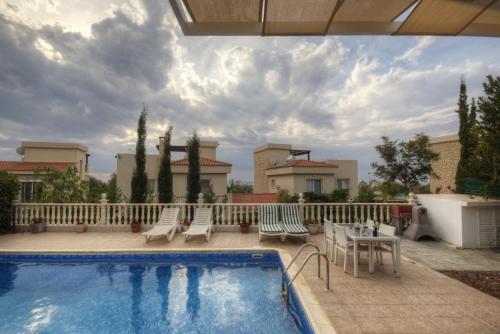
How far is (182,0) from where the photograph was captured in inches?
89.4

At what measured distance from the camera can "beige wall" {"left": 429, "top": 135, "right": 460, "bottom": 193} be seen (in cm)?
1730

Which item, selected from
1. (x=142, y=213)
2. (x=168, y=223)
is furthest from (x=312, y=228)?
(x=142, y=213)

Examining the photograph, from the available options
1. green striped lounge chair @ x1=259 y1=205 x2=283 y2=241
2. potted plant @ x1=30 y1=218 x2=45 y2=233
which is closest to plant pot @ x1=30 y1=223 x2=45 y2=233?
potted plant @ x1=30 y1=218 x2=45 y2=233

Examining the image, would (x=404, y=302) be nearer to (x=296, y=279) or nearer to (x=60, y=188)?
(x=296, y=279)

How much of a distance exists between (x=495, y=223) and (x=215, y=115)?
16627mm

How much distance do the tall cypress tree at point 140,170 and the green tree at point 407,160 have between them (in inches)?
581

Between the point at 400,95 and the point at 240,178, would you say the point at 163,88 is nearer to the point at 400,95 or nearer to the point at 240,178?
the point at 400,95

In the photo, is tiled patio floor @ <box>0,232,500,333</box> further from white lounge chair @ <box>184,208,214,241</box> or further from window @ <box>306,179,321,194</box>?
window @ <box>306,179,321,194</box>

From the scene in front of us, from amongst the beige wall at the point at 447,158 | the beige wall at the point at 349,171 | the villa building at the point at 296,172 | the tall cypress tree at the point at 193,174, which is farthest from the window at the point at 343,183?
the tall cypress tree at the point at 193,174

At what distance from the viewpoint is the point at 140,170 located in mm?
11016

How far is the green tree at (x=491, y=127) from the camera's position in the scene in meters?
6.78

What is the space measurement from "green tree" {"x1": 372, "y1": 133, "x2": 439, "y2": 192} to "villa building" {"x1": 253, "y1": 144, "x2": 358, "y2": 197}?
3.20 metres

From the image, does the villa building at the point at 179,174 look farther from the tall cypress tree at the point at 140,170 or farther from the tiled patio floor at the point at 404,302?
the tiled patio floor at the point at 404,302

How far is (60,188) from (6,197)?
1.75 meters
